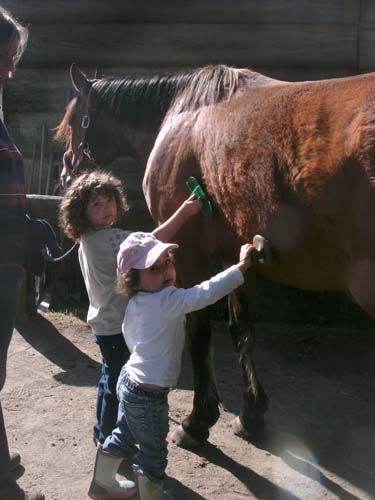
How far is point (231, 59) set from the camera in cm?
553

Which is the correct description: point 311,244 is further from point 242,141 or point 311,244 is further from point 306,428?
point 306,428

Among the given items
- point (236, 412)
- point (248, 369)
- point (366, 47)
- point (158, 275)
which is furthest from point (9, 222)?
point (366, 47)

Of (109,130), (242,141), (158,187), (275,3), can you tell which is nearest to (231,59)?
(275,3)

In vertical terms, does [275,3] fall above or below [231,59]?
above

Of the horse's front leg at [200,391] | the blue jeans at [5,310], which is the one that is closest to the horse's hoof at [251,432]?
the horse's front leg at [200,391]

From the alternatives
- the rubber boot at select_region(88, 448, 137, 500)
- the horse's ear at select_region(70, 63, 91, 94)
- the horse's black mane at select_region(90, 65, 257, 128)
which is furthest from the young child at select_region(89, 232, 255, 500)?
the horse's ear at select_region(70, 63, 91, 94)

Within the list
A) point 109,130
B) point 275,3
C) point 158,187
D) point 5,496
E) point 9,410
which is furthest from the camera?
point 275,3

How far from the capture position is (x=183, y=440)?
346 centimetres

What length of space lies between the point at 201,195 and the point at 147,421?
114cm

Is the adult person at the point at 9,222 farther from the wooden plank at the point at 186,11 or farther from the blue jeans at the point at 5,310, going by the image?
the wooden plank at the point at 186,11

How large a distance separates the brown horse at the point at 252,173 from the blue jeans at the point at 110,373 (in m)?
0.51

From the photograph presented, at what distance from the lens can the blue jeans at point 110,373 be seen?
3.08 meters

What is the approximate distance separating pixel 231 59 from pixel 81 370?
9.48 feet

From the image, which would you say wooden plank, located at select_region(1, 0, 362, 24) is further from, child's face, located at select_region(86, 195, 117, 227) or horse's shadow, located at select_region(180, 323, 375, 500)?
child's face, located at select_region(86, 195, 117, 227)
